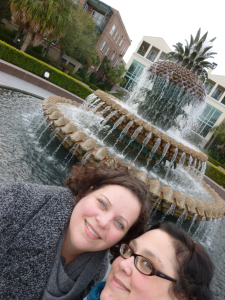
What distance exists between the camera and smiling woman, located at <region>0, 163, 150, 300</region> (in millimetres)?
1376

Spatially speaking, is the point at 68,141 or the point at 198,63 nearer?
the point at 68,141

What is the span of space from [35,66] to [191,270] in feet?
44.8

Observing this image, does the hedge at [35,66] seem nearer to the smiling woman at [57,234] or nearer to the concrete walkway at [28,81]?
the concrete walkway at [28,81]

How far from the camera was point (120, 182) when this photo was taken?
160cm

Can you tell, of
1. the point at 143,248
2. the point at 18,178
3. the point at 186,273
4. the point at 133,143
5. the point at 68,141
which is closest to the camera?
the point at 186,273

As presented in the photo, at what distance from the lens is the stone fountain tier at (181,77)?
15.7 ft

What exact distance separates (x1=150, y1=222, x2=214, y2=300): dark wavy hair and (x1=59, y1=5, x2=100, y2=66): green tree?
27.6 meters

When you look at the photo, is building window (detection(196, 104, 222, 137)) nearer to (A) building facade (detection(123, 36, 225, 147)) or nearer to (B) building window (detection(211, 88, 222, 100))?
(A) building facade (detection(123, 36, 225, 147))

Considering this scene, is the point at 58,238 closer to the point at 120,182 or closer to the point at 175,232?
the point at 120,182

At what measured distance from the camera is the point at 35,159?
385 cm

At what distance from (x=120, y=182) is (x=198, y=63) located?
505 cm

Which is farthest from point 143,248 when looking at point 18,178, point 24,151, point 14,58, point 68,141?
point 14,58

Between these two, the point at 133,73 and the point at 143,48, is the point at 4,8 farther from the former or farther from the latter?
the point at 143,48

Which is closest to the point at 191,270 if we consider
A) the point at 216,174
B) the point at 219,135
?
the point at 216,174
